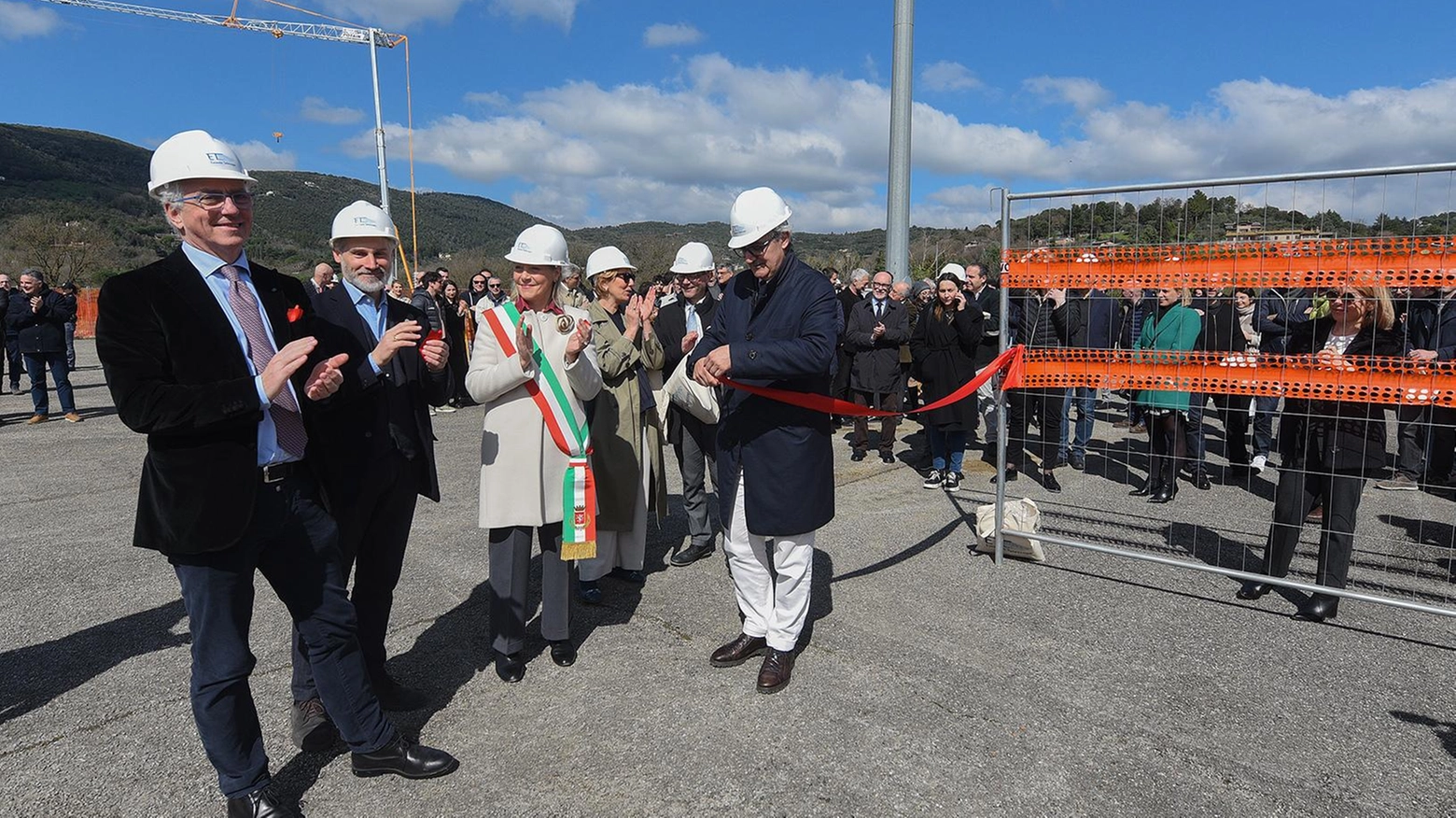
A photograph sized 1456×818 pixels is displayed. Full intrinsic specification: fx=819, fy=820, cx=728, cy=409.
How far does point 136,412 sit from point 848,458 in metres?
7.49

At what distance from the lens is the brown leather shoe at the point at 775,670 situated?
371cm

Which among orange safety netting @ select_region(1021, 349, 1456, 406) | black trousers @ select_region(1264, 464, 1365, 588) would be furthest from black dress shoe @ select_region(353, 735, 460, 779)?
black trousers @ select_region(1264, 464, 1365, 588)

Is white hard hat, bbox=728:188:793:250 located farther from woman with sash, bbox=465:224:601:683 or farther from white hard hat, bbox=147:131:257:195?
white hard hat, bbox=147:131:257:195

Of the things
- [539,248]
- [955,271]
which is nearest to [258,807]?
[539,248]

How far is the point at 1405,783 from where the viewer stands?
2982 millimetres

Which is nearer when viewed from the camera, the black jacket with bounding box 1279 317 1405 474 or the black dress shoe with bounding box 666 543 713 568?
the black jacket with bounding box 1279 317 1405 474

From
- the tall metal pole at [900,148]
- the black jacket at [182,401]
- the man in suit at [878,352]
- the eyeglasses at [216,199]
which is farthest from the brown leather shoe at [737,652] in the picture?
the tall metal pole at [900,148]

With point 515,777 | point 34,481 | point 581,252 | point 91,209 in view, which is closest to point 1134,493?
point 515,777

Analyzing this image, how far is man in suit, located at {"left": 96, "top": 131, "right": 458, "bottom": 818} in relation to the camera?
233 centimetres

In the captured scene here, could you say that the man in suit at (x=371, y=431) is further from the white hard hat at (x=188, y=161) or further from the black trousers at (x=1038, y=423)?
the black trousers at (x=1038, y=423)

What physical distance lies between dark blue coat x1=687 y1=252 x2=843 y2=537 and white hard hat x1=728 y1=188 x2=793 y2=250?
0.23 m

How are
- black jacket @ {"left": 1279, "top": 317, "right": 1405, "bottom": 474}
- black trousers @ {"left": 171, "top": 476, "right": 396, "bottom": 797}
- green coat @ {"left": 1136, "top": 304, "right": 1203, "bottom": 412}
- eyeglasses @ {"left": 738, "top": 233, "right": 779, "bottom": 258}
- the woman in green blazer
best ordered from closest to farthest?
black trousers @ {"left": 171, "top": 476, "right": 396, "bottom": 797}, eyeglasses @ {"left": 738, "top": 233, "right": 779, "bottom": 258}, black jacket @ {"left": 1279, "top": 317, "right": 1405, "bottom": 474}, the woman in green blazer, green coat @ {"left": 1136, "top": 304, "right": 1203, "bottom": 412}

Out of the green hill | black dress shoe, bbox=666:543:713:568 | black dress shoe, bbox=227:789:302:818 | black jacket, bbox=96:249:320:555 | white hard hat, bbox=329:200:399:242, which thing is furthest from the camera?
the green hill

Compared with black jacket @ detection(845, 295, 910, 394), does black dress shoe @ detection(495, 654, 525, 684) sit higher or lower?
lower
